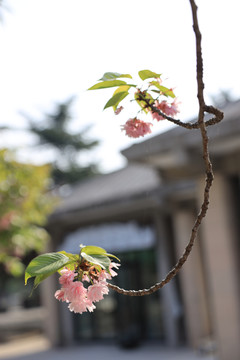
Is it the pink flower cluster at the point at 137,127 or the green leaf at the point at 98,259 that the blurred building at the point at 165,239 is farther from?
the green leaf at the point at 98,259

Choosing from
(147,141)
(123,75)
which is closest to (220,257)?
(147,141)

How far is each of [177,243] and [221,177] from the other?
4.69 metres

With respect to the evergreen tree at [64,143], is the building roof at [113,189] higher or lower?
lower

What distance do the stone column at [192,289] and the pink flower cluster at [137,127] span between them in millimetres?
9985

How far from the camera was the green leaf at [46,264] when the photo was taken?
1086 mm

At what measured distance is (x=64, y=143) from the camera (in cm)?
3094

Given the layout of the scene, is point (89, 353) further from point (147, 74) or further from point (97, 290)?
point (147, 74)

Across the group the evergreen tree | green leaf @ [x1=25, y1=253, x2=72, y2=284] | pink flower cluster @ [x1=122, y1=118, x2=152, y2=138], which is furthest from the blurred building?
the evergreen tree

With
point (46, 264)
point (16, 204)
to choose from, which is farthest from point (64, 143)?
point (46, 264)

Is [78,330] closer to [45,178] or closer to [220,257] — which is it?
[45,178]

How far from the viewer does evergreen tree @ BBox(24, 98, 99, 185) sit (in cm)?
3005

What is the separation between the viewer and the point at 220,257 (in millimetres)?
7348

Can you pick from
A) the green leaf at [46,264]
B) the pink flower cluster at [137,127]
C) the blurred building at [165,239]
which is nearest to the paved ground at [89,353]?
the blurred building at [165,239]

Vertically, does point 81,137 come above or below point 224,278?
above
